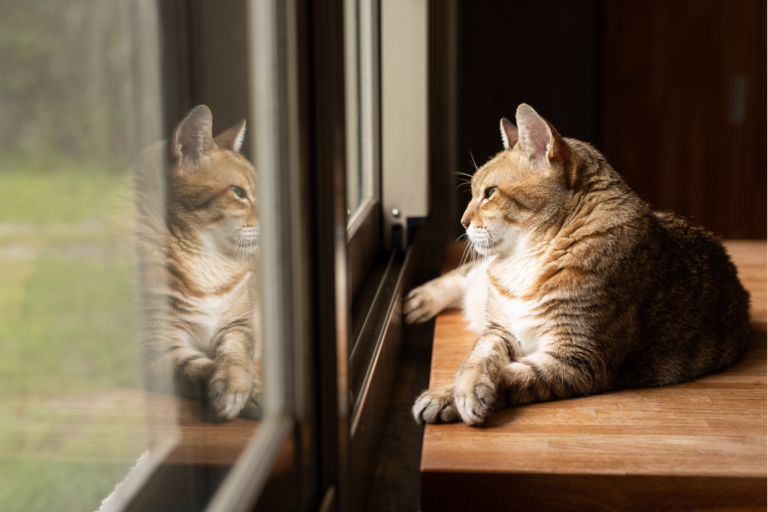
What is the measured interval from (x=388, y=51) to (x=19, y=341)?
1632mm

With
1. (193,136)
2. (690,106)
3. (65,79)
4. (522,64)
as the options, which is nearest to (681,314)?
(193,136)

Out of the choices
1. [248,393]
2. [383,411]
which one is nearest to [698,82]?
[383,411]

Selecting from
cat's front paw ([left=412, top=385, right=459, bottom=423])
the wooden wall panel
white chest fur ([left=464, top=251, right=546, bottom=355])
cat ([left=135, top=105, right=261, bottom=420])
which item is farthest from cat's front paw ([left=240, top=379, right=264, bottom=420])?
the wooden wall panel

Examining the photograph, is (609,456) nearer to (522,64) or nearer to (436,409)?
(436,409)

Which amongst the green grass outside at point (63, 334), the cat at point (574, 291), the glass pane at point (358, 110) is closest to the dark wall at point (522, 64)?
the glass pane at point (358, 110)

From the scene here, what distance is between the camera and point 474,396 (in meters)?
0.98

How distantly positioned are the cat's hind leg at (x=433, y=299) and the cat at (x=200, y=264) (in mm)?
986

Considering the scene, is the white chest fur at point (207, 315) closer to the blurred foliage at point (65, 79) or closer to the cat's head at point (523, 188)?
the blurred foliage at point (65, 79)

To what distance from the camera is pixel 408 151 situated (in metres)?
1.88

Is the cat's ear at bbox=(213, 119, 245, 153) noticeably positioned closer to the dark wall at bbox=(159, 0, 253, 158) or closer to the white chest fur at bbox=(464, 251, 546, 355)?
the dark wall at bbox=(159, 0, 253, 158)

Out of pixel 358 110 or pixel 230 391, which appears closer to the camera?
pixel 230 391

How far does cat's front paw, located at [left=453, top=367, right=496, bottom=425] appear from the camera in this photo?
37.9 inches

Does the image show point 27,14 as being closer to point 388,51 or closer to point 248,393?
point 248,393

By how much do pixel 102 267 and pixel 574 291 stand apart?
34.2 inches
